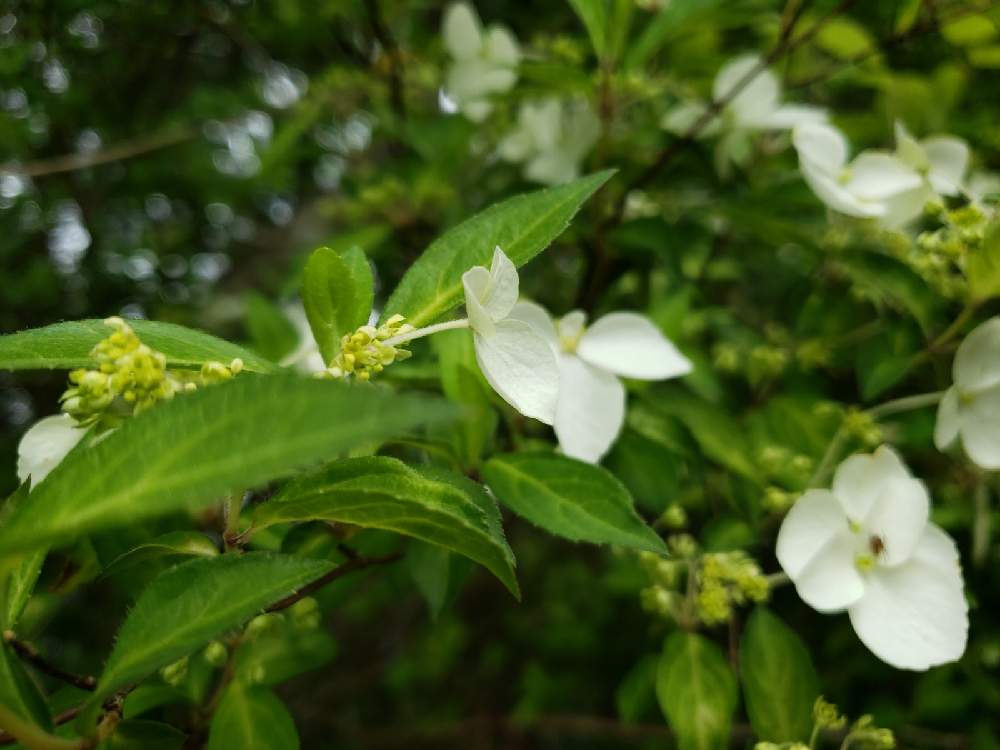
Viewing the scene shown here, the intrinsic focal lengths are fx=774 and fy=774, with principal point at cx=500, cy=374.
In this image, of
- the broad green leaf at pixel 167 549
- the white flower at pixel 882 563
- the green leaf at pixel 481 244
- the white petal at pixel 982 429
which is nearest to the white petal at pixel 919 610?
the white flower at pixel 882 563

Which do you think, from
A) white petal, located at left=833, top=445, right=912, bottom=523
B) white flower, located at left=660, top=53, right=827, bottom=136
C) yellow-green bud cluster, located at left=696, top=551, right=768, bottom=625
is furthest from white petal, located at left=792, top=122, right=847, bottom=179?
yellow-green bud cluster, located at left=696, top=551, right=768, bottom=625

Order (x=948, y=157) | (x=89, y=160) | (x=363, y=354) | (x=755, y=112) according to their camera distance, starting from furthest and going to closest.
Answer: (x=89, y=160) < (x=755, y=112) < (x=948, y=157) < (x=363, y=354)

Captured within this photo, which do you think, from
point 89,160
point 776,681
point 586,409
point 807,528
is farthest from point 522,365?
point 89,160

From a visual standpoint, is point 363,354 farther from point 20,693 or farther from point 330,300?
point 20,693

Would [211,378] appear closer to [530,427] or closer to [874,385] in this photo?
[530,427]

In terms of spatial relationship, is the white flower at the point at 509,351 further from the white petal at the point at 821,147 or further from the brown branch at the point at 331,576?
the white petal at the point at 821,147

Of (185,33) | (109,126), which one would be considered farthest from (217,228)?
(185,33)
